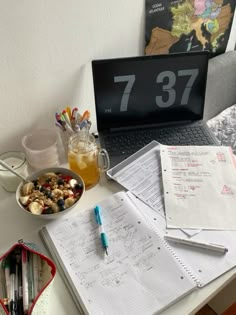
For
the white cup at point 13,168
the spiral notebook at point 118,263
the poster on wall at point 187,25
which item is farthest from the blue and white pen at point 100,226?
the poster on wall at point 187,25

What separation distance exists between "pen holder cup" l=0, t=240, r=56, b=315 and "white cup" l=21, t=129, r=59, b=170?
337 millimetres

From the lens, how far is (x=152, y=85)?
1062 millimetres

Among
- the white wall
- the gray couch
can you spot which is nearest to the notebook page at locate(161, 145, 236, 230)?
the white wall

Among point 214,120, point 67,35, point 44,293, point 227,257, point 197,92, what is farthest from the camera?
point 214,120

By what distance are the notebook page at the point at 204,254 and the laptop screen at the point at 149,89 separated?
398 mm

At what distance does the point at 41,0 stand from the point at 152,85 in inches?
16.0

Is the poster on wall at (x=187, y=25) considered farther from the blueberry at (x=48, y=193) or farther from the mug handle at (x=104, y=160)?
the blueberry at (x=48, y=193)

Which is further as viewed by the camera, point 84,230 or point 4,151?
point 4,151

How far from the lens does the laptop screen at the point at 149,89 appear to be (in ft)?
3.32

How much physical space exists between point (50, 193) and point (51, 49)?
0.42 meters

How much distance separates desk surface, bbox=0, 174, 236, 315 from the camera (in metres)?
0.66

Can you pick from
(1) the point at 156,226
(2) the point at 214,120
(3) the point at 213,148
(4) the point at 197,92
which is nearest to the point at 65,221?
(1) the point at 156,226

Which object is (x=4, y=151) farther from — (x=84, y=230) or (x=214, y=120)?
(x=214, y=120)

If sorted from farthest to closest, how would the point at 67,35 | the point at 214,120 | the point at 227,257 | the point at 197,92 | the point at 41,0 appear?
the point at 214,120, the point at 197,92, the point at 67,35, the point at 41,0, the point at 227,257
